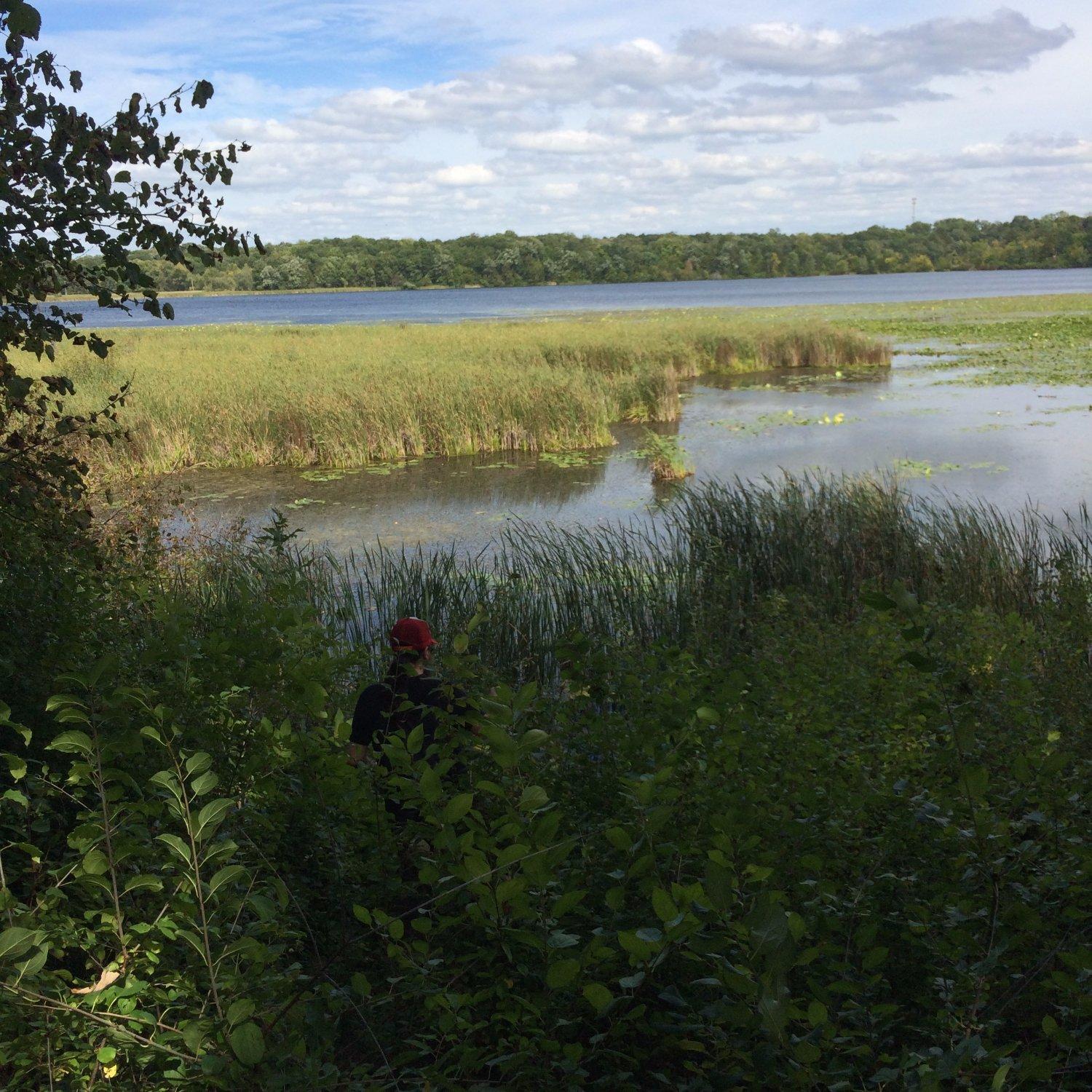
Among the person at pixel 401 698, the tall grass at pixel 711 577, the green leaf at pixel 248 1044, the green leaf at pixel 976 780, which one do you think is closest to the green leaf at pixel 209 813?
the green leaf at pixel 248 1044

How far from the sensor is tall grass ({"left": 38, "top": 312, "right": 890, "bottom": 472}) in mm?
20625

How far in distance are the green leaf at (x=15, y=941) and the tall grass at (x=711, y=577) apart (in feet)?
19.5

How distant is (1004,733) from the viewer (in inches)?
180

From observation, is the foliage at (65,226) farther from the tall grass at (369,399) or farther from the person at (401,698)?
the tall grass at (369,399)

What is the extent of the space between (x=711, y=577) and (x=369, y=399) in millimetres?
13838

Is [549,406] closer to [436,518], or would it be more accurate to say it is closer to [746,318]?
[436,518]

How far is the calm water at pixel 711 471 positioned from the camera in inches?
604

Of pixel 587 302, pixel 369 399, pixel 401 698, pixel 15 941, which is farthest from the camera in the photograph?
pixel 587 302

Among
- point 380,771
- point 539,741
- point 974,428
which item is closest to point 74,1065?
point 539,741

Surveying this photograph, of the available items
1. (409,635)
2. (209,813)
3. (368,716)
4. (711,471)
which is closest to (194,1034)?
(209,813)

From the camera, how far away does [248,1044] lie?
1748 millimetres

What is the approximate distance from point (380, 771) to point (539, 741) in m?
1.20

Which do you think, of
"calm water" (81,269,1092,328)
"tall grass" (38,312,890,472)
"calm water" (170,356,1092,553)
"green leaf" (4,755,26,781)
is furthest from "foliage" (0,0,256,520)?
"calm water" (81,269,1092,328)

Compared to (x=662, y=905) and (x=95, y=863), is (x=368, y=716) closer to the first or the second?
(x=95, y=863)
